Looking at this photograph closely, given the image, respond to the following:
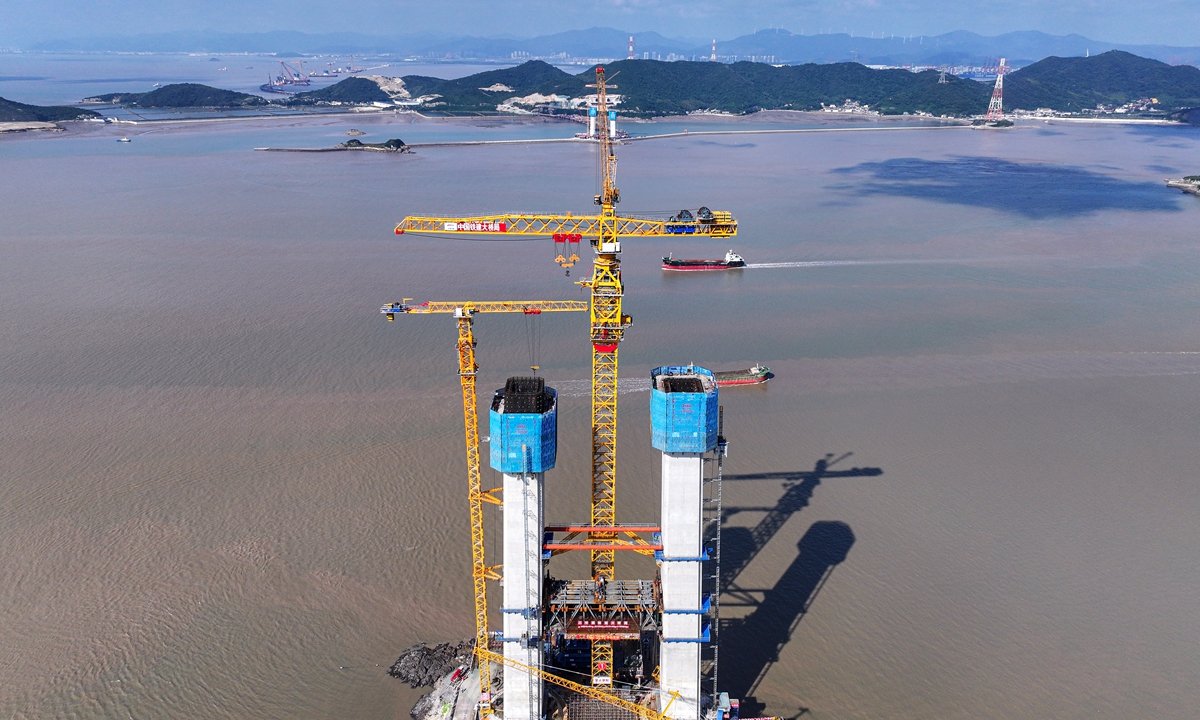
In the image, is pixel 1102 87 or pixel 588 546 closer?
pixel 588 546

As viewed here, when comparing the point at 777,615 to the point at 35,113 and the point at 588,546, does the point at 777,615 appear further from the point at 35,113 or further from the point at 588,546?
the point at 35,113

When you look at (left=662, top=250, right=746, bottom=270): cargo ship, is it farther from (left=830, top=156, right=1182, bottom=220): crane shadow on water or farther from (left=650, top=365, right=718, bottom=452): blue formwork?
(left=650, top=365, right=718, bottom=452): blue formwork

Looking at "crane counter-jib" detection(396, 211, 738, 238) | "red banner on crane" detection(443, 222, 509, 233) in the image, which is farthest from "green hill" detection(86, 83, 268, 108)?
"red banner on crane" detection(443, 222, 509, 233)

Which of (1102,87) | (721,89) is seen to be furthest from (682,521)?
(1102,87)

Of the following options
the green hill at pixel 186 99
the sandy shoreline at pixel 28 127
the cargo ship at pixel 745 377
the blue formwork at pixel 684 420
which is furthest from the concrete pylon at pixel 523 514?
the green hill at pixel 186 99

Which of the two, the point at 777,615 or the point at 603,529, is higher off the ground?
the point at 603,529

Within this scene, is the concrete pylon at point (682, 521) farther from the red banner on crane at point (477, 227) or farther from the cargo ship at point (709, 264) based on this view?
the cargo ship at point (709, 264)

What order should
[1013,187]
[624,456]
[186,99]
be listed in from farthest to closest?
[186,99] → [1013,187] → [624,456]
